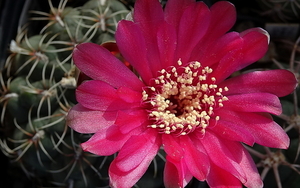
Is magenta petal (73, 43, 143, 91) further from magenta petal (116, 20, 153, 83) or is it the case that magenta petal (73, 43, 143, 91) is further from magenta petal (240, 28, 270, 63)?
magenta petal (240, 28, 270, 63)

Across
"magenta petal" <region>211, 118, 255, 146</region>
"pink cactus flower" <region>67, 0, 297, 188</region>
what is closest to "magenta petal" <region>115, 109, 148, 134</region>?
"pink cactus flower" <region>67, 0, 297, 188</region>

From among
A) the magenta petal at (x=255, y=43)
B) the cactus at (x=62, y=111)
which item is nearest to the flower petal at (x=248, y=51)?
the magenta petal at (x=255, y=43)

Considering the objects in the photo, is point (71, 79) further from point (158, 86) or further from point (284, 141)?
point (284, 141)

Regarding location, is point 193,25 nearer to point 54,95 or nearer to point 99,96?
point 99,96

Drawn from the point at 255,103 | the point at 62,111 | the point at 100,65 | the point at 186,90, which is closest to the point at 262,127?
the point at 255,103

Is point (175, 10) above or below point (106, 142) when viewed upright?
above

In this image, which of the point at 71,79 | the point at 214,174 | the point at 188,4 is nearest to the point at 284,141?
the point at 214,174
